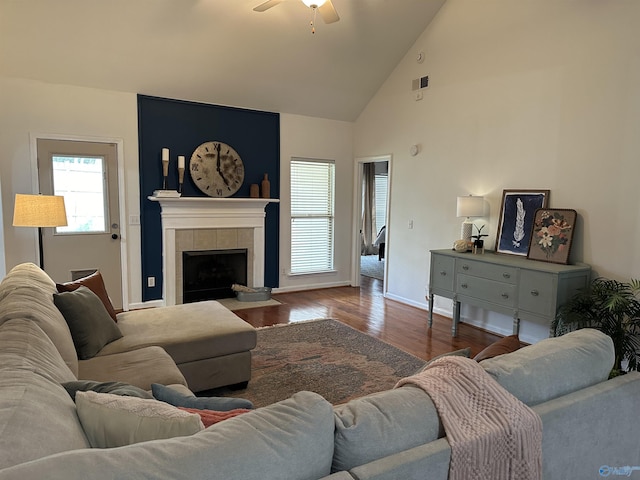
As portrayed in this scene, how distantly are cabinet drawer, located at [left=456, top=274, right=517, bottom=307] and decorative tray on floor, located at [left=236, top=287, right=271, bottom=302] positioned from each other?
2.60 metres

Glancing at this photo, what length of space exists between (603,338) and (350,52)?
14.9ft

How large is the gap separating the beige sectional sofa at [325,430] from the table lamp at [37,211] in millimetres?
1582

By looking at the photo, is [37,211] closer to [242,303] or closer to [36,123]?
[36,123]

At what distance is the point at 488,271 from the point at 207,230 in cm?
347

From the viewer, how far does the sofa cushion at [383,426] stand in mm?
1083

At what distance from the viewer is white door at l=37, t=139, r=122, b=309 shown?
462 centimetres

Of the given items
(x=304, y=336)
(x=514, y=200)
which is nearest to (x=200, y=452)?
(x=304, y=336)

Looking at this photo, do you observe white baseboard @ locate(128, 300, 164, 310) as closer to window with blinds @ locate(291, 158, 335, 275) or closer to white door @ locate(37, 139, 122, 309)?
white door @ locate(37, 139, 122, 309)

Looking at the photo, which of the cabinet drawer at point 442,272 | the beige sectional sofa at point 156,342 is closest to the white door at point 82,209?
the beige sectional sofa at point 156,342

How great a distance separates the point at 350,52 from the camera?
526 centimetres

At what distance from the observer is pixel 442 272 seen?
4602 millimetres

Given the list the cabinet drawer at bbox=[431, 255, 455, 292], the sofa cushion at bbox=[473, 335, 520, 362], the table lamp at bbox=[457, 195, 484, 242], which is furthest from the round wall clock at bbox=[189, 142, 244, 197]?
the sofa cushion at bbox=[473, 335, 520, 362]

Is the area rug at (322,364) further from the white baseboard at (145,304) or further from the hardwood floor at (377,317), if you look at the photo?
the white baseboard at (145,304)

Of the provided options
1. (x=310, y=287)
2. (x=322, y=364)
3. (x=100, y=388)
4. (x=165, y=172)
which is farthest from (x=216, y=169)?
(x=100, y=388)
